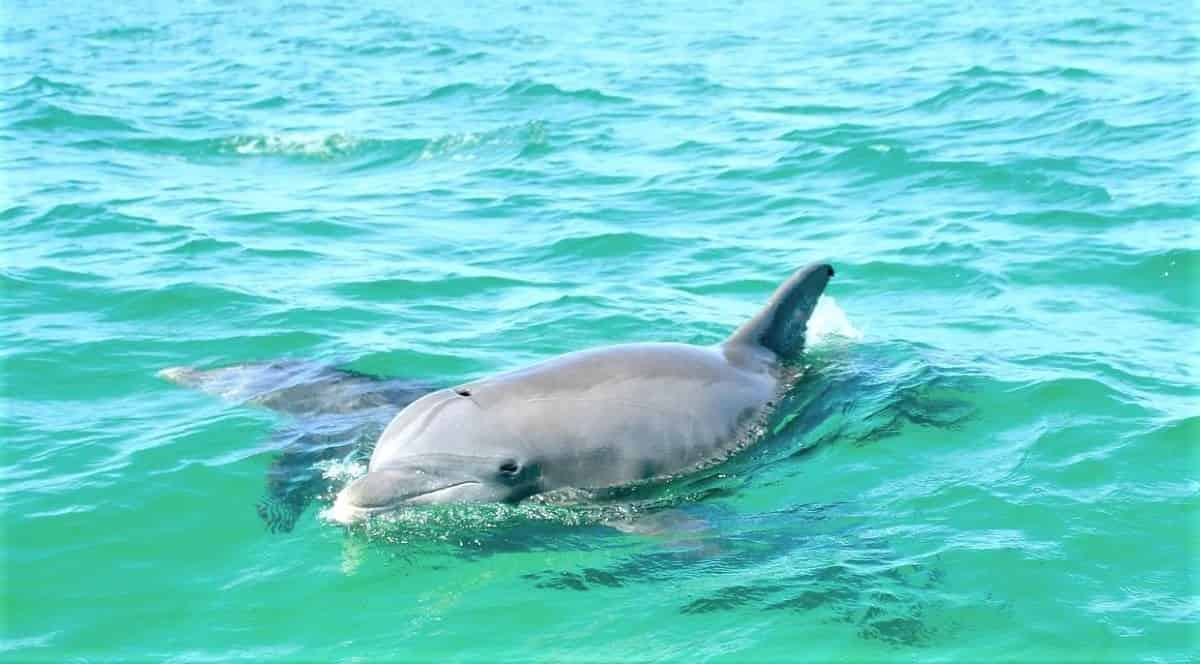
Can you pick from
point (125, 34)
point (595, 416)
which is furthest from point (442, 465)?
point (125, 34)

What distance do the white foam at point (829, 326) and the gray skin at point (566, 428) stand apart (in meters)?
2.05

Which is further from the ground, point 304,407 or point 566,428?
point 566,428

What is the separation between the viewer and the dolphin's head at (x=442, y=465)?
9.29m

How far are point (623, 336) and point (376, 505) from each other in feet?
18.6

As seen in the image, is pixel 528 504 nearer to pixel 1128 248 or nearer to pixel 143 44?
pixel 1128 248

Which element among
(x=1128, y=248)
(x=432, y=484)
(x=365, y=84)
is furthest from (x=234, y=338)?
(x=365, y=84)

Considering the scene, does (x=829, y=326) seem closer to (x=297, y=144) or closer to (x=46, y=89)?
(x=297, y=144)

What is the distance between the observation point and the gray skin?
943cm

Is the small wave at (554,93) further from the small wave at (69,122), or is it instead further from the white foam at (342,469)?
the white foam at (342,469)

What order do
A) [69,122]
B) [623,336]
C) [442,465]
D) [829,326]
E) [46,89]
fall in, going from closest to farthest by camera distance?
[442,465]
[829,326]
[623,336]
[69,122]
[46,89]

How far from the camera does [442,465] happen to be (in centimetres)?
942

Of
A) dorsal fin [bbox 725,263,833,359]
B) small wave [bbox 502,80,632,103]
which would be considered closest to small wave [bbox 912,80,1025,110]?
small wave [bbox 502,80,632,103]

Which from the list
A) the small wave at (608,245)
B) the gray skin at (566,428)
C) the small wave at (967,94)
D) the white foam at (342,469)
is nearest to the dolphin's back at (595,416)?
the gray skin at (566,428)

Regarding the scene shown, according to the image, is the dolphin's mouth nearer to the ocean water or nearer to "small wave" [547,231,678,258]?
the ocean water
